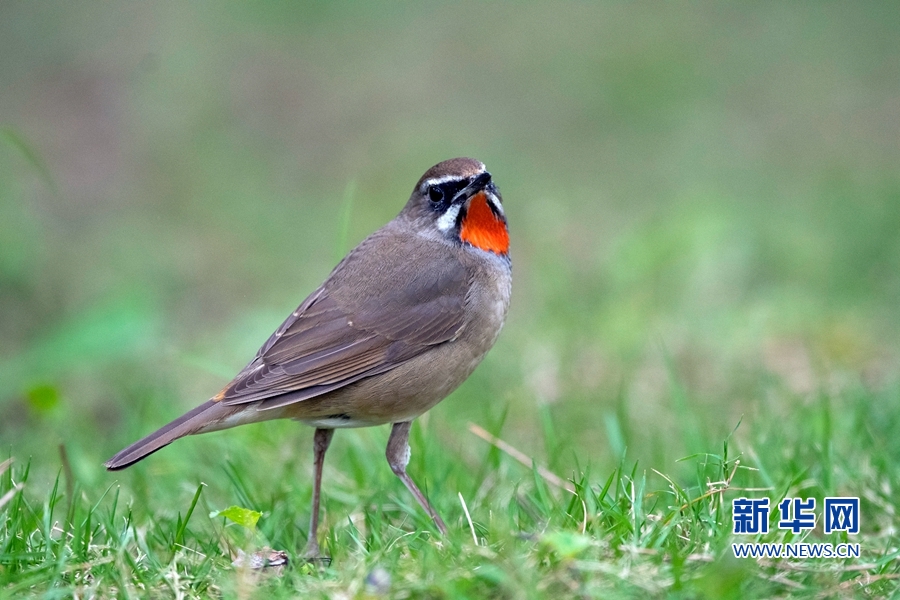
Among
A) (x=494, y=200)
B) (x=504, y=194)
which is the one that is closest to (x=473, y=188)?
(x=494, y=200)

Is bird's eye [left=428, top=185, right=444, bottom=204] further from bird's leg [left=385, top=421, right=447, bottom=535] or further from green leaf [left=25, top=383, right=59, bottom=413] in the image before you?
green leaf [left=25, top=383, right=59, bottom=413]

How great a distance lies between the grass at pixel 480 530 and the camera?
11.1 feet

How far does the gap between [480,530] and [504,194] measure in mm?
7413

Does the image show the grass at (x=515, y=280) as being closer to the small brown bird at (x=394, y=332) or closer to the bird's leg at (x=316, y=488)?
the bird's leg at (x=316, y=488)

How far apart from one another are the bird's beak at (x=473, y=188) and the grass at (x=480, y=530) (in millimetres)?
1193

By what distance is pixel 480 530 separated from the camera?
4035mm

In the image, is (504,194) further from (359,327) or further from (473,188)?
(359,327)

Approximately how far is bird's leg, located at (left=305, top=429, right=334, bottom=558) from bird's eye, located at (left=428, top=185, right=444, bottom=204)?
1.31 meters

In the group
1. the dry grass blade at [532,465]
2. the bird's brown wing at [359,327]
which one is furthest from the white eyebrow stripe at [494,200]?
the dry grass blade at [532,465]

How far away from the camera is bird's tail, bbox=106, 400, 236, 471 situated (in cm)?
432

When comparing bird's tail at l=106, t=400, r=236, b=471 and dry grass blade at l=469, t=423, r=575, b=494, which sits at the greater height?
bird's tail at l=106, t=400, r=236, b=471

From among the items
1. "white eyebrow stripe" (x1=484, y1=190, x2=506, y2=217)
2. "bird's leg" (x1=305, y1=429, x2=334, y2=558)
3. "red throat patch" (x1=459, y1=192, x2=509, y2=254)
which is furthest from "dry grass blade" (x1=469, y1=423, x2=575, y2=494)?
"white eyebrow stripe" (x1=484, y1=190, x2=506, y2=217)

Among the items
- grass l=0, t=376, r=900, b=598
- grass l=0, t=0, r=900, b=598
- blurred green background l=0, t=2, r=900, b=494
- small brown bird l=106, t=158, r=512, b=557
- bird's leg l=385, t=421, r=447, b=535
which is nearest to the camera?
grass l=0, t=376, r=900, b=598

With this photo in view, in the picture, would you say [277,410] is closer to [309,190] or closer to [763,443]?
[763,443]
